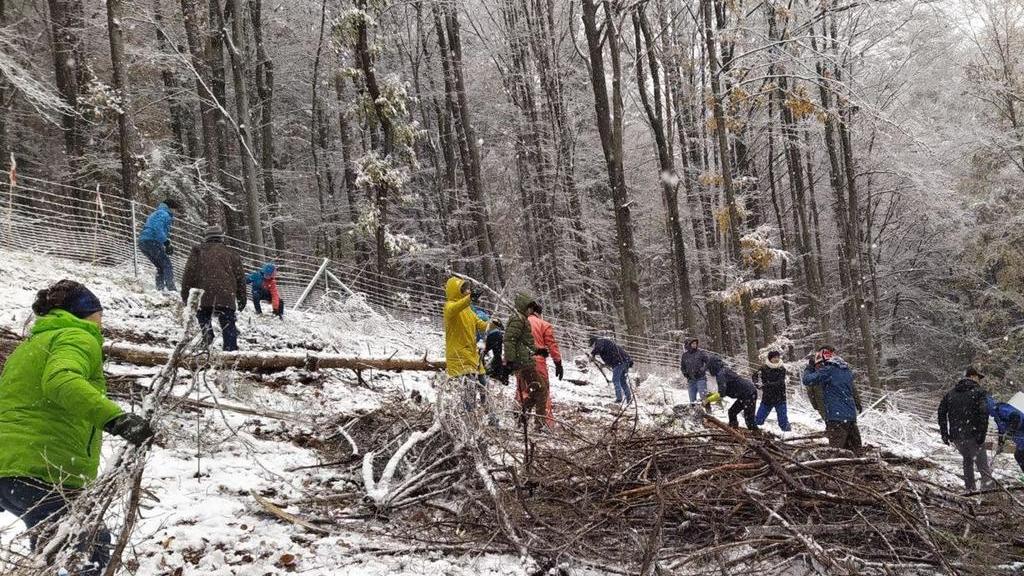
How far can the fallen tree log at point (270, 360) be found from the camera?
642cm

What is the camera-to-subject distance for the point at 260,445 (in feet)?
19.0

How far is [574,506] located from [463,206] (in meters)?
19.3

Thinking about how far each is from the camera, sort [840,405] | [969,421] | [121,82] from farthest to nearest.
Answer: [121,82], [969,421], [840,405]

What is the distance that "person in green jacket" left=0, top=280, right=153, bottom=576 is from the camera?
2791 mm

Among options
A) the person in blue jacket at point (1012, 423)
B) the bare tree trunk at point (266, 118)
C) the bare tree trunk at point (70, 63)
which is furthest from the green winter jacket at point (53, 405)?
the bare tree trunk at point (266, 118)

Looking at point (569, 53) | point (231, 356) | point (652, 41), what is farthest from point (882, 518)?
point (569, 53)

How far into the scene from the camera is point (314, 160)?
2497 cm

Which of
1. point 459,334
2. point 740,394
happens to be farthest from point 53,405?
point 740,394

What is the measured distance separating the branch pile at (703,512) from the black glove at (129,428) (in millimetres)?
1808

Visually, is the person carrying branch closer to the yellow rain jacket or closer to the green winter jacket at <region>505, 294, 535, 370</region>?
the yellow rain jacket

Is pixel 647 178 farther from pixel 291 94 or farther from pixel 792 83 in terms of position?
pixel 291 94

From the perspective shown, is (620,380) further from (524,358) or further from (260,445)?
(260,445)

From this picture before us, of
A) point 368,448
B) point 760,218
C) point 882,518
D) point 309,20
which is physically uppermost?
point 309,20

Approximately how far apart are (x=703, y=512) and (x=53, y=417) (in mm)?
3612
